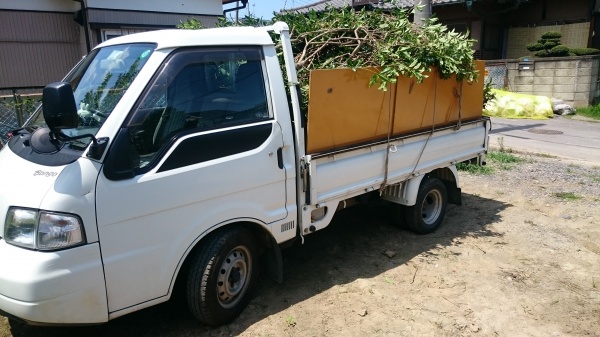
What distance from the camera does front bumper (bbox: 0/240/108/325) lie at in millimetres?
2557

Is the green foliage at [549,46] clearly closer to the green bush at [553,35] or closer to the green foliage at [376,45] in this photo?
the green bush at [553,35]

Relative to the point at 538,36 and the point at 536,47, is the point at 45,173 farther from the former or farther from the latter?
the point at 538,36

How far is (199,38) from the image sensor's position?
3242 millimetres

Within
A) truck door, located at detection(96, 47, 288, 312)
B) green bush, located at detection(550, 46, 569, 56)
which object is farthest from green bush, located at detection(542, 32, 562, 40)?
truck door, located at detection(96, 47, 288, 312)

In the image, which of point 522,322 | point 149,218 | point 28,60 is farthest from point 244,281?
point 28,60

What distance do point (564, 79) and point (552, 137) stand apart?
4660 mm

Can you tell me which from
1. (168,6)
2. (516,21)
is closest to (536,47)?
(516,21)

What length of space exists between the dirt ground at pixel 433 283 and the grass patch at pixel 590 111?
31.6 ft

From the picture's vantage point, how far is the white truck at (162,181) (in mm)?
2621

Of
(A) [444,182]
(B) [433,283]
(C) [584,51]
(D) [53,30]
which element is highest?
(D) [53,30]

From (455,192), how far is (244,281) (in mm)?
3092

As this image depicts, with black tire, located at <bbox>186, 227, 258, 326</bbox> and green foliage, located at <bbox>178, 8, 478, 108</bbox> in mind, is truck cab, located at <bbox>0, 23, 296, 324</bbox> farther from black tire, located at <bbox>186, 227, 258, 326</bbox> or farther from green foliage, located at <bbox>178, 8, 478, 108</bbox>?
green foliage, located at <bbox>178, 8, 478, 108</bbox>

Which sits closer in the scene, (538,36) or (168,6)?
(168,6)

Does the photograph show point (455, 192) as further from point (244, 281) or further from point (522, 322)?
point (244, 281)
